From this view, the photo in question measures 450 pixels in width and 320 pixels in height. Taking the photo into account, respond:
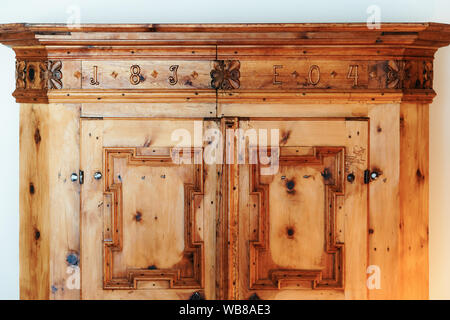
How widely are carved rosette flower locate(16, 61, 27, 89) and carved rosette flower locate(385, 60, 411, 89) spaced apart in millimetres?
1621

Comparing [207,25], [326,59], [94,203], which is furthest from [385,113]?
[94,203]

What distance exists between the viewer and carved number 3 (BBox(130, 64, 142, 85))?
2.04m

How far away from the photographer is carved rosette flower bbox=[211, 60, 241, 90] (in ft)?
6.64

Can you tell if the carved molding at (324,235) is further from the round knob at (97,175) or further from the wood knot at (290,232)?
the round knob at (97,175)

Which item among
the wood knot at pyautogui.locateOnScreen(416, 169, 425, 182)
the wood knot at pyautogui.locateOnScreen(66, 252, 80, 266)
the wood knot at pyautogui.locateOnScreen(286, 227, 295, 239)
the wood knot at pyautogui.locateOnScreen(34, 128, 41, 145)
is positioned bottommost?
the wood knot at pyautogui.locateOnScreen(66, 252, 80, 266)

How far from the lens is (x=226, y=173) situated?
6.64 ft

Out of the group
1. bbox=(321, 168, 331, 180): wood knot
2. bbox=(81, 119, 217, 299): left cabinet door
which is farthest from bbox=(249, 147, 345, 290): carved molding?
bbox=(81, 119, 217, 299): left cabinet door

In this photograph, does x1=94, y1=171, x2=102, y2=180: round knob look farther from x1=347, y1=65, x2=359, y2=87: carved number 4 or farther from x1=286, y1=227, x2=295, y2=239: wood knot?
x1=347, y1=65, x2=359, y2=87: carved number 4

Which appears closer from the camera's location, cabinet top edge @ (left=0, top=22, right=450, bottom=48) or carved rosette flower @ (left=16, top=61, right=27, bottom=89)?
cabinet top edge @ (left=0, top=22, right=450, bottom=48)

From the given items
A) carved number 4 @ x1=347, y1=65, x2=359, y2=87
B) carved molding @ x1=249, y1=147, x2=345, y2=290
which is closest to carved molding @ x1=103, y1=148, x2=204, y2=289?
carved molding @ x1=249, y1=147, x2=345, y2=290

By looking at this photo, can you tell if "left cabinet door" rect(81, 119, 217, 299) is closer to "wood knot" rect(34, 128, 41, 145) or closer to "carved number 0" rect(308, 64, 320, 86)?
"wood knot" rect(34, 128, 41, 145)

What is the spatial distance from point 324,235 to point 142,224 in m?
0.81

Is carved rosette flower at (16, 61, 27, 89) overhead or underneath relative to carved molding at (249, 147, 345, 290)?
overhead

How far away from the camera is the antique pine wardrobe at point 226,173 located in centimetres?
203
